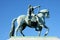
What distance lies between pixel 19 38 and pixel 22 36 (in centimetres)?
27

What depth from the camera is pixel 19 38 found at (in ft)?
160

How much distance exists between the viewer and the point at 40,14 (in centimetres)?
4950

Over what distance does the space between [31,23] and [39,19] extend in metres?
0.57

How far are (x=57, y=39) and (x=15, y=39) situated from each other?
8.46 feet

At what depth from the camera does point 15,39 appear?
1925 inches

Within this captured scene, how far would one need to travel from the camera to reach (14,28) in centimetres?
5003

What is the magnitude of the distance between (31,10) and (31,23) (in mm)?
815

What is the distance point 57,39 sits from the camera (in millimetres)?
48406

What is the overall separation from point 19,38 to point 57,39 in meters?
2.34

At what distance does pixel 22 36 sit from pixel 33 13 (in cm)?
156

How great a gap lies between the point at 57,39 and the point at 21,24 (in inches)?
103

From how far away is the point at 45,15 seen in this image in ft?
163

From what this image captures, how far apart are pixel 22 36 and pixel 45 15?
6.46 feet

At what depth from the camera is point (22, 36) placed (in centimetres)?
4906
